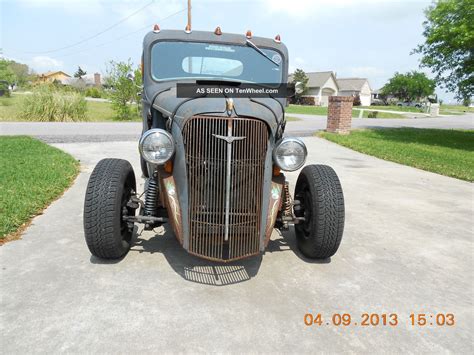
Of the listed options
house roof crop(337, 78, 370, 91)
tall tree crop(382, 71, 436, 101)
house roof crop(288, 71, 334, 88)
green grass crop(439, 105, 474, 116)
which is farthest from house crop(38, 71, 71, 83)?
tall tree crop(382, 71, 436, 101)

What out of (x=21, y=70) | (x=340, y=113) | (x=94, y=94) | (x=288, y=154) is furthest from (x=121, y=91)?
(x=21, y=70)

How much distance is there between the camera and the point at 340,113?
13227 mm

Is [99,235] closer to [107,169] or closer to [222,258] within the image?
[107,169]

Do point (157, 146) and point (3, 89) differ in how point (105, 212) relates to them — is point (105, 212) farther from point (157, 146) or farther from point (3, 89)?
point (3, 89)

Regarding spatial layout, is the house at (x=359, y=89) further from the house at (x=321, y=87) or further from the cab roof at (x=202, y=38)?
the cab roof at (x=202, y=38)

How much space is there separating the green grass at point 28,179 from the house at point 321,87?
53403 mm

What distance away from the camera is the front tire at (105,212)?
113 inches

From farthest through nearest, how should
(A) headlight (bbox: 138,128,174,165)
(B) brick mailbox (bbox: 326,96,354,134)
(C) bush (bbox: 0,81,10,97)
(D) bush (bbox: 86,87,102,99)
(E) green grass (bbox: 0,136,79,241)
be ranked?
(D) bush (bbox: 86,87,102,99), (C) bush (bbox: 0,81,10,97), (B) brick mailbox (bbox: 326,96,354,134), (E) green grass (bbox: 0,136,79,241), (A) headlight (bbox: 138,128,174,165)

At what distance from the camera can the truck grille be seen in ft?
8.44

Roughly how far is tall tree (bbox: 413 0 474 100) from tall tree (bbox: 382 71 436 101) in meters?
64.2

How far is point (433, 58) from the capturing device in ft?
43.5

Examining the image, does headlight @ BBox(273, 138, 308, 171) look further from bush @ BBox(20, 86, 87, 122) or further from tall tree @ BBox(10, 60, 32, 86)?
tall tree @ BBox(10, 60, 32, 86)

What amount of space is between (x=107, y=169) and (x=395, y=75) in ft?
272

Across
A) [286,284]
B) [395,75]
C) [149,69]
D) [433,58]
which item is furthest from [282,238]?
[395,75]
